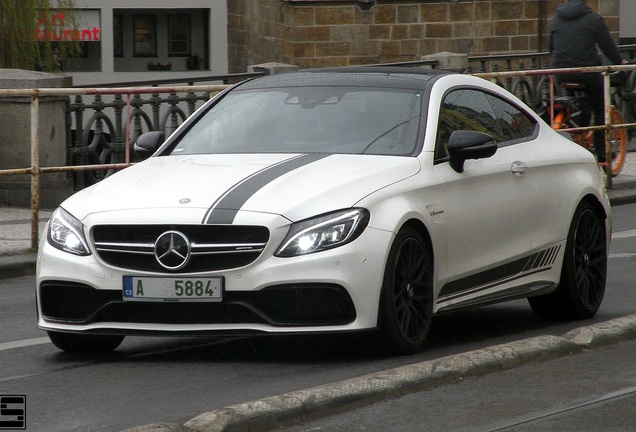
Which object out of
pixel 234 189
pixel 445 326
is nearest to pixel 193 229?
pixel 234 189

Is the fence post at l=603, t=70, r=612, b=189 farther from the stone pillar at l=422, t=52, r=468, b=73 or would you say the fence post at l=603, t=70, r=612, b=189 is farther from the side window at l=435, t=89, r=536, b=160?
the side window at l=435, t=89, r=536, b=160

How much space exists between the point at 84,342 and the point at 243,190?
1211 mm

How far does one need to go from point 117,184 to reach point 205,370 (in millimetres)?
1032

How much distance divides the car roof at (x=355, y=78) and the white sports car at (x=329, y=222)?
17mm

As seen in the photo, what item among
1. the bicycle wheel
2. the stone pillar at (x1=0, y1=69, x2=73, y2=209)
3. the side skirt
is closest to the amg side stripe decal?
the side skirt

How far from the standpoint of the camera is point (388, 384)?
6.55 meters

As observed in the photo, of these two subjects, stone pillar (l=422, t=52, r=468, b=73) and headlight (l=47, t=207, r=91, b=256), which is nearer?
headlight (l=47, t=207, r=91, b=256)

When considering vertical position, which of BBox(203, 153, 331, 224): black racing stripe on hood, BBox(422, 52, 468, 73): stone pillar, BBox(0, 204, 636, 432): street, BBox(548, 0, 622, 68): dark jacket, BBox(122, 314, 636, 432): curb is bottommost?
BBox(0, 204, 636, 432): street

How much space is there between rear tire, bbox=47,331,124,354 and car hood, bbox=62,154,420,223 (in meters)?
0.66

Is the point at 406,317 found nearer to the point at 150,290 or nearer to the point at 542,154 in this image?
the point at 150,290

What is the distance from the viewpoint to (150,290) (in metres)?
7.25

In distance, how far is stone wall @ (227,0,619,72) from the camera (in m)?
37.4

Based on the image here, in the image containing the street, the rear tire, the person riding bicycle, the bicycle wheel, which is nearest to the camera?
the street

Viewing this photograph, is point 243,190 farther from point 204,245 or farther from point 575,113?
point 575,113
